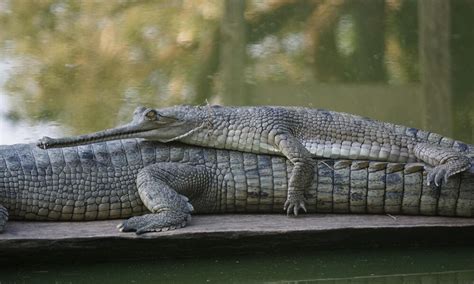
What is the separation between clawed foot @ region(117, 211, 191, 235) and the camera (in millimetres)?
5867

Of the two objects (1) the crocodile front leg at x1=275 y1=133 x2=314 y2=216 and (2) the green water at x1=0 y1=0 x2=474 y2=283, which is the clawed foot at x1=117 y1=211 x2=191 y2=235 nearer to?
(2) the green water at x1=0 y1=0 x2=474 y2=283

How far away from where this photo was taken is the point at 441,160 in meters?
6.30

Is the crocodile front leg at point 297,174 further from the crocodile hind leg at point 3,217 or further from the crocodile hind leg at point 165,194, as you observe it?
the crocodile hind leg at point 3,217

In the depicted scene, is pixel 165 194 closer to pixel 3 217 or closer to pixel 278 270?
pixel 278 270

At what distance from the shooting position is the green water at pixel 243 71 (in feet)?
19.2

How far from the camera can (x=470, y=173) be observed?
6.26m

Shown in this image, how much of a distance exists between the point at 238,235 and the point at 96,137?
1055 mm

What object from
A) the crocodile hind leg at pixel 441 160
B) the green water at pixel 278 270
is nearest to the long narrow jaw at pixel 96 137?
the green water at pixel 278 270

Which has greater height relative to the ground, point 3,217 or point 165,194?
point 165,194

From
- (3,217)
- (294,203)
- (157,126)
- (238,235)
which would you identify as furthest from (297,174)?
(3,217)

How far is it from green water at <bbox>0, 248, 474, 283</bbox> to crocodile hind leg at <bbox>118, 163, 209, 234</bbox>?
0.69ft

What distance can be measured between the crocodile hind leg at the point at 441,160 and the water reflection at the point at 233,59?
228 cm

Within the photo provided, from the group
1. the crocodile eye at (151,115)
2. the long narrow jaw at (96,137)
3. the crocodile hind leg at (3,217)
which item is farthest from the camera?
the crocodile eye at (151,115)

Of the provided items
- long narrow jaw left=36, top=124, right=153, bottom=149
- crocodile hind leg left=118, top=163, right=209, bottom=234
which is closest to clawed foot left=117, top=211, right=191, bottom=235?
crocodile hind leg left=118, top=163, right=209, bottom=234
